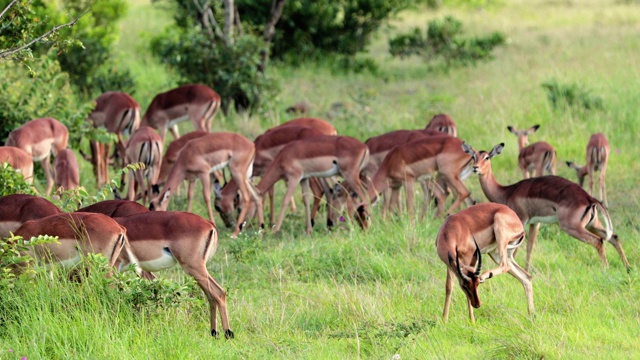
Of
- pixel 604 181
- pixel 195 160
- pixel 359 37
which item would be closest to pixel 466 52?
pixel 359 37

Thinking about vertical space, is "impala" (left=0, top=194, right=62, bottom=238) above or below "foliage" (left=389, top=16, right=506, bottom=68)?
above

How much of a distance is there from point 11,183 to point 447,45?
10.3 metres

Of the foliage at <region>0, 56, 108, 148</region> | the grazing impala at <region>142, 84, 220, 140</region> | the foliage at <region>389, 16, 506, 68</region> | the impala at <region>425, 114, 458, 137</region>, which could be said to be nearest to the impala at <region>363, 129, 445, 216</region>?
the impala at <region>425, 114, 458, 137</region>

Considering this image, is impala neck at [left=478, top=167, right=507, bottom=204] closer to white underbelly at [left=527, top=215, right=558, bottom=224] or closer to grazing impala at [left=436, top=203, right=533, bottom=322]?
white underbelly at [left=527, top=215, right=558, bottom=224]

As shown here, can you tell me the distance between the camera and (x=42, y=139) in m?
8.55

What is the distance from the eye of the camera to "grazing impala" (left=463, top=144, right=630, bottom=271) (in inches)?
253

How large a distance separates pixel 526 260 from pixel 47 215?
3097 mm

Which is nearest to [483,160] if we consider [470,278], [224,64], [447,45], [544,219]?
[544,219]

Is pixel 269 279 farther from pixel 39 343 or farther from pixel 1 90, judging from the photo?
pixel 1 90

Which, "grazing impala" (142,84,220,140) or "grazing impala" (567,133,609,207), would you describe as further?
"grazing impala" (142,84,220,140)

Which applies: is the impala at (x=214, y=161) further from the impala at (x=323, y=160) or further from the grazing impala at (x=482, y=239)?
the grazing impala at (x=482, y=239)

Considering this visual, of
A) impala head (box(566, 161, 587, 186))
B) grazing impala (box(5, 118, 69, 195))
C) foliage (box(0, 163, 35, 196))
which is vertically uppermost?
foliage (box(0, 163, 35, 196))

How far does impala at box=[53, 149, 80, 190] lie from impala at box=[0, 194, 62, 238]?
2320 millimetres

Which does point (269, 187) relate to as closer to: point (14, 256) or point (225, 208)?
point (225, 208)
